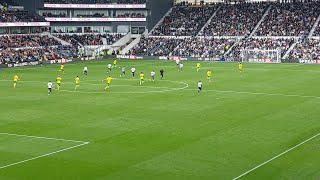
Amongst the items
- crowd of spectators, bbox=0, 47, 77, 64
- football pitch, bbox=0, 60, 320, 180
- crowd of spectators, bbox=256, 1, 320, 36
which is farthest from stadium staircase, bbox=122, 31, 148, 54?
football pitch, bbox=0, 60, 320, 180

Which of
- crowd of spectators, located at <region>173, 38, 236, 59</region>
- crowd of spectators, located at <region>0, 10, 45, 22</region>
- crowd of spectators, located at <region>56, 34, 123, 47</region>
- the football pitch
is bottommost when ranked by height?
the football pitch

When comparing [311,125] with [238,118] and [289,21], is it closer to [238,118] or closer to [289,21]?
[238,118]

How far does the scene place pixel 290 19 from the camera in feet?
316

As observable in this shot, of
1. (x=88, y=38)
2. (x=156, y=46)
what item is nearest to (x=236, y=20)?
(x=156, y=46)

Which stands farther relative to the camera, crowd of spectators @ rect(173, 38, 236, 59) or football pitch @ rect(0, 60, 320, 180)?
crowd of spectators @ rect(173, 38, 236, 59)

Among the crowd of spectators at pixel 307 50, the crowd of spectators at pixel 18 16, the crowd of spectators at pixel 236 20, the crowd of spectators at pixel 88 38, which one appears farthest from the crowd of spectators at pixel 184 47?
the crowd of spectators at pixel 18 16

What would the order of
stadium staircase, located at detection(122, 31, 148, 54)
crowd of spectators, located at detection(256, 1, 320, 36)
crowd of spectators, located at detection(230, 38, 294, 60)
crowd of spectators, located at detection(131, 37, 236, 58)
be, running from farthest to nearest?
stadium staircase, located at detection(122, 31, 148, 54)
crowd of spectators, located at detection(131, 37, 236, 58)
crowd of spectators, located at detection(256, 1, 320, 36)
crowd of spectators, located at detection(230, 38, 294, 60)

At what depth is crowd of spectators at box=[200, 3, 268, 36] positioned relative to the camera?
99000 mm

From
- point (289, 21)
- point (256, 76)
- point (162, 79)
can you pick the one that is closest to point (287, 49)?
point (289, 21)

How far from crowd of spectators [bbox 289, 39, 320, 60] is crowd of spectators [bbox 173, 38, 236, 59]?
12.8 m

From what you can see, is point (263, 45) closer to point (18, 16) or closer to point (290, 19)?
point (290, 19)

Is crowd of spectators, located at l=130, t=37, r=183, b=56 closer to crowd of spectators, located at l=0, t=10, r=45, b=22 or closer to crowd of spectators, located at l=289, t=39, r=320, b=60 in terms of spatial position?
crowd of spectators, located at l=0, t=10, r=45, b=22

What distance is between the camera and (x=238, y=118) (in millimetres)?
35625

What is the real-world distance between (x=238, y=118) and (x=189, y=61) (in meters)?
55.3
